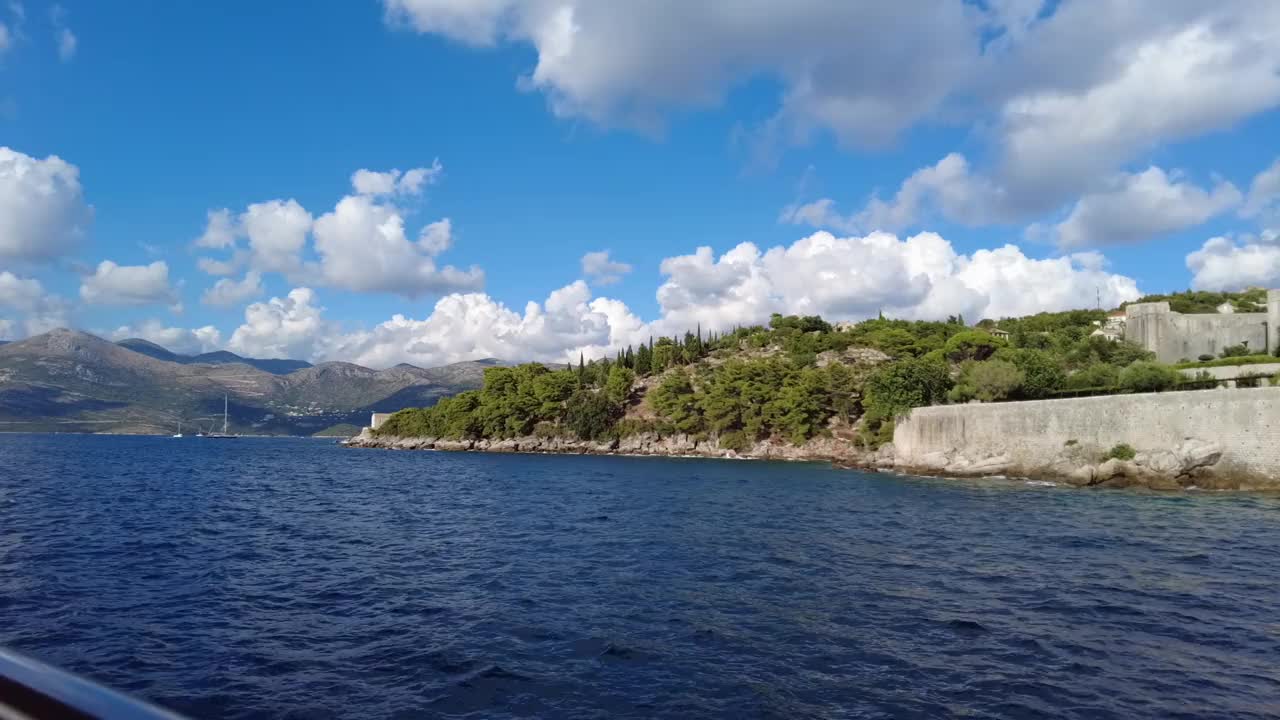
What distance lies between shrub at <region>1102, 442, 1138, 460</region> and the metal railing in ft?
152

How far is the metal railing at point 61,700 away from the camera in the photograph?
143cm

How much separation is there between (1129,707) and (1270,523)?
20639 millimetres

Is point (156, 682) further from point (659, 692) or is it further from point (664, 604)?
point (664, 604)

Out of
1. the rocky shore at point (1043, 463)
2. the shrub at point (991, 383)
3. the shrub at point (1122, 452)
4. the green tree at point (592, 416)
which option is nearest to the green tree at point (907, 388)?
the shrub at point (991, 383)

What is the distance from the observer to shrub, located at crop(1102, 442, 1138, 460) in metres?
38.8

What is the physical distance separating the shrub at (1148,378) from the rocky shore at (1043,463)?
9.63 meters

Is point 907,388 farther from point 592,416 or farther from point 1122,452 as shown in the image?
point 592,416

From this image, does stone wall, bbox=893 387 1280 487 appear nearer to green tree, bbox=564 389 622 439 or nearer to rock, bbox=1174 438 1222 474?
rock, bbox=1174 438 1222 474

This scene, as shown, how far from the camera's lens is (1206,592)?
14.8 metres

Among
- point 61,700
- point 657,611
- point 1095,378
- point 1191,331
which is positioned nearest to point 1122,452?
point 1095,378

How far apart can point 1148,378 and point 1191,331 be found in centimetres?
2403

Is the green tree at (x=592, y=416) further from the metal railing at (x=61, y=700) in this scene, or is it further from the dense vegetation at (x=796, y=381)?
the metal railing at (x=61, y=700)

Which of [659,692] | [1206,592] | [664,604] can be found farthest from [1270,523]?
[659,692]

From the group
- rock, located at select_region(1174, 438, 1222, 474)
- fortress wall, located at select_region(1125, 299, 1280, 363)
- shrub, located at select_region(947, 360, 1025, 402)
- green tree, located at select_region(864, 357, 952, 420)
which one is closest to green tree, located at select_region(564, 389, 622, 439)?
green tree, located at select_region(864, 357, 952, 420)
